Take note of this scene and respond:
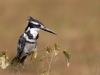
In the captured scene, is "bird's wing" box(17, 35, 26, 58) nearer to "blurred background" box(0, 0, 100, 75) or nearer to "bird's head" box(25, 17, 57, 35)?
"bird's head" box(25, 17, 57, 35)

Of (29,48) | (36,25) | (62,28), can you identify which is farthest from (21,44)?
(62,28)

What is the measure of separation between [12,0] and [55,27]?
307 centimetres

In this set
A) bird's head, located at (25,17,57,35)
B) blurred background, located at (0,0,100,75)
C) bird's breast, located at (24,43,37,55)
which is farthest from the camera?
blurred background, located at (0,0,100,75)

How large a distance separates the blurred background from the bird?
8.77ft

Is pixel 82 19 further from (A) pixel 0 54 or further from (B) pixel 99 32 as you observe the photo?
(A) pixel 0 54

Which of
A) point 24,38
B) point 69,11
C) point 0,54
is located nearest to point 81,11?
point 69,11

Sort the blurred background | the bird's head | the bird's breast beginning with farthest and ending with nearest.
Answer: the blurred background < the bird's breast < the bird's head

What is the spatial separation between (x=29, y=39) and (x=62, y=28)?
6549 mm

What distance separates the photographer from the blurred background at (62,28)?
9789 mm

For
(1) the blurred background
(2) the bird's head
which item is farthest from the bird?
(1) the blurred background

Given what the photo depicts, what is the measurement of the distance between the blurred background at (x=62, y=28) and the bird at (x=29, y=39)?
267 cm

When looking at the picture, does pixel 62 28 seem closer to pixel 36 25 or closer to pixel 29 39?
pixel 29 39

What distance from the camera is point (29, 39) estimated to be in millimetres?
5848

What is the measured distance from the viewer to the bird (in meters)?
5.61
